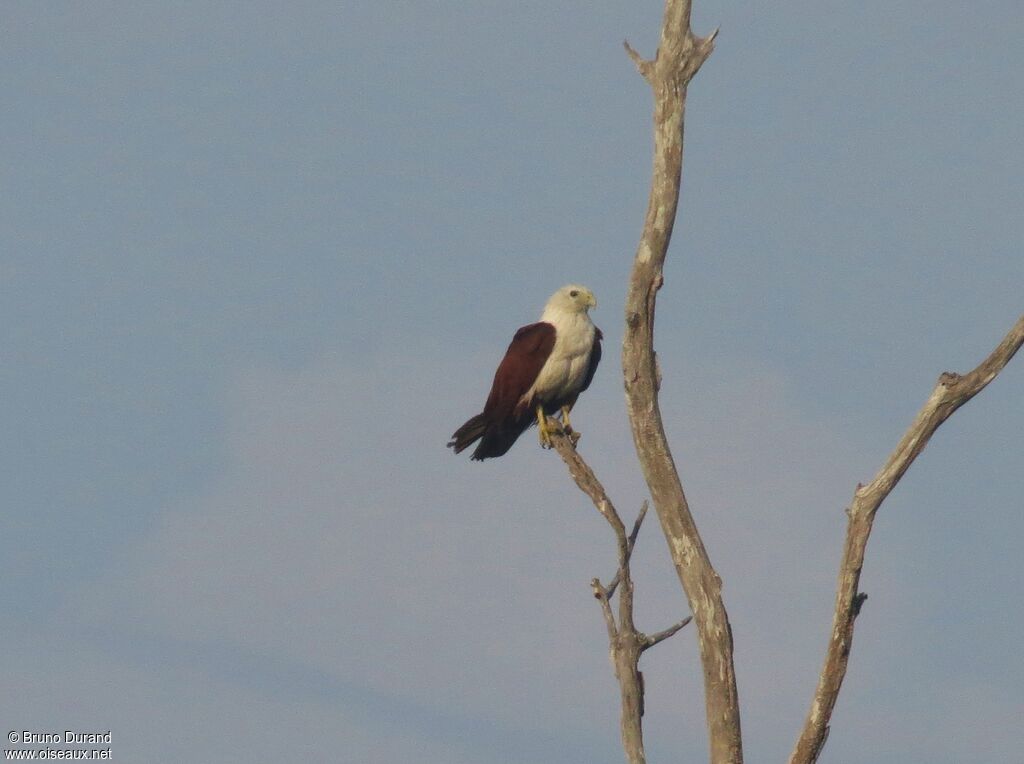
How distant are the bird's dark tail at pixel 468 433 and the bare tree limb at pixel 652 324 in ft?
8.12

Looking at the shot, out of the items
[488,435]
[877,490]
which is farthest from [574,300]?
[877,490]

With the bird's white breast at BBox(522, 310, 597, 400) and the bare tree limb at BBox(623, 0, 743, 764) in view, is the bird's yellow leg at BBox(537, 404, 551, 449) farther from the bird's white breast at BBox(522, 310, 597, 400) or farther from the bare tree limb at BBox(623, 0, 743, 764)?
the bare tree limb at BBox(623, 0, 743, 764)

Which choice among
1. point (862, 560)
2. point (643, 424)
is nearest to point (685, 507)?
point (643, 424)

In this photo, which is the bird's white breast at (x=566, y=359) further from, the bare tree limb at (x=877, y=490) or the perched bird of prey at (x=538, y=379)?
the bare tree limb at (x=877, y=490)

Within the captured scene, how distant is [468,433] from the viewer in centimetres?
1307

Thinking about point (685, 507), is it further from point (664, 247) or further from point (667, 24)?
point (667, 24)

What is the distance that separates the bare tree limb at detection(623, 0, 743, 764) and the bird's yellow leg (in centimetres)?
216

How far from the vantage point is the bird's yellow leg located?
1288cm

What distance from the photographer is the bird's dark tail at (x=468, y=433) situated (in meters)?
13.0

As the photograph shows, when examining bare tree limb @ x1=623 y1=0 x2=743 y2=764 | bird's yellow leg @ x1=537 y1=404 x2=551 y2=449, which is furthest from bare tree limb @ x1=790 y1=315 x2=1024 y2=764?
bird's yellow leg @ x1=537 y1=404 x2=551 y2=449

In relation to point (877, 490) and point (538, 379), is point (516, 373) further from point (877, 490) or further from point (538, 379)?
point (877, 490)

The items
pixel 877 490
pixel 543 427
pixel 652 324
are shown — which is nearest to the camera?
pixel 877 490

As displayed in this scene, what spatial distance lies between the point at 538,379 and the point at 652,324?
7.97ft

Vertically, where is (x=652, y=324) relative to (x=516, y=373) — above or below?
below
